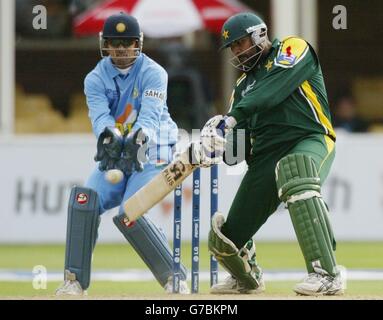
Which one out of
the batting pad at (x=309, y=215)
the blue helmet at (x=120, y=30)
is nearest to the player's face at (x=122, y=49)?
the blue helmet at (x=120, y=30)

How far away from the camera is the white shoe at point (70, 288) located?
25.4ft

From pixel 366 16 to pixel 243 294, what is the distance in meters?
10.4

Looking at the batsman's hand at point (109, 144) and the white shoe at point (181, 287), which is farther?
the white shoe at point (181, 287)

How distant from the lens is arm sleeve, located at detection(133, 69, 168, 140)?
788 cm

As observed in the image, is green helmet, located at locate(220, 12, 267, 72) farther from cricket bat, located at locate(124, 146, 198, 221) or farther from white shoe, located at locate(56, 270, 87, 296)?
white shoe, located at locate(56, 270, 87, 296)

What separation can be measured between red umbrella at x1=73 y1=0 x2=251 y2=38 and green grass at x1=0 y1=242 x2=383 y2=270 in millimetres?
2750

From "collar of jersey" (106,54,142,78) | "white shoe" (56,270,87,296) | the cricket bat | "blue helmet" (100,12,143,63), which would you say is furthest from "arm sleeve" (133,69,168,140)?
"white shoe" (56,270,87,296)

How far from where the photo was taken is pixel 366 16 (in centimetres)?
1778

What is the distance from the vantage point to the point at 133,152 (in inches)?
307

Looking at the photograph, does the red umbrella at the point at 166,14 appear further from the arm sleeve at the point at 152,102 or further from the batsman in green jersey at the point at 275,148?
the batsman in green jersey at the point at 275,148

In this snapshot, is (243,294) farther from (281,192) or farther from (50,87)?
(50,87)

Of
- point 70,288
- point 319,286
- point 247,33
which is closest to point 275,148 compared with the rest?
point 247,33

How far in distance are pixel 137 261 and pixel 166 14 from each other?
382cm
